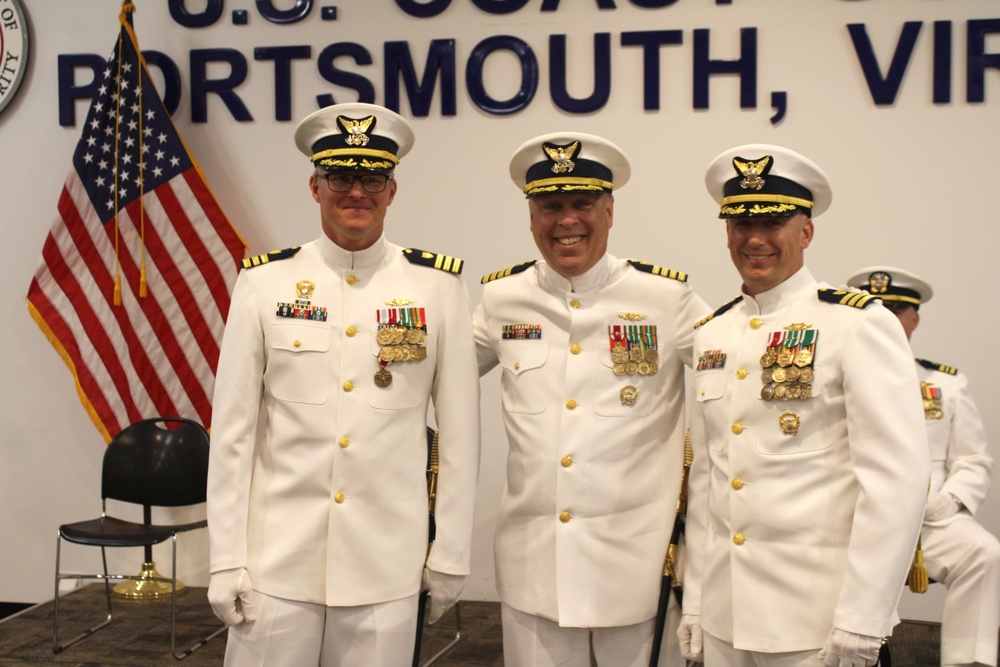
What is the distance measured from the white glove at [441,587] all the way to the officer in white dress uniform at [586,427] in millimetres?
174

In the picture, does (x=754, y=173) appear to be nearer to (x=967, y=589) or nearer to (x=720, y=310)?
(x=720, y=310)

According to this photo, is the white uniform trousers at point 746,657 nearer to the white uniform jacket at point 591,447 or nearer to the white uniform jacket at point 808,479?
the white uniform jacket at point 808,479

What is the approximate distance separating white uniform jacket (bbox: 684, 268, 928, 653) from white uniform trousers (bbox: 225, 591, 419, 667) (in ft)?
2.35

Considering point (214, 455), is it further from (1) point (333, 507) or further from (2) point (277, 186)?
(2) point (277, 186)

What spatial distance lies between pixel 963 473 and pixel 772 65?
1871mm

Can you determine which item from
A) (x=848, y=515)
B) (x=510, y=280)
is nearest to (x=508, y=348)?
(x=510, y=280)

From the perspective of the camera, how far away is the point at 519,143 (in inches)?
181

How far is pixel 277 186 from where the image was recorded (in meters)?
4.83

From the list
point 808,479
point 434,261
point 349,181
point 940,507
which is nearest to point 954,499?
point 940,507

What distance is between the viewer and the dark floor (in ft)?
12.9

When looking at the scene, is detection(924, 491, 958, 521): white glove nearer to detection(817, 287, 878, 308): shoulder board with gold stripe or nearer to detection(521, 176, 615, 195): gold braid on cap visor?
detection(817, 287, 878, 308): shoulder board with gold stripe

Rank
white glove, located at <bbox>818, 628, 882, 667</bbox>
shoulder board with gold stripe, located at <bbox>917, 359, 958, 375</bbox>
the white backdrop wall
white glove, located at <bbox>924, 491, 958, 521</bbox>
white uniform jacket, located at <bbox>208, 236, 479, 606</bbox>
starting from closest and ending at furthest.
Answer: white glove, located at <bbox>818, 628, 882, 667</bbox> < white uniform jacket, located at <bbox>208, 236, 479, 606</bbox> < white glove, located at <bbox>924, 491, 958, 521</bbox> < shoulder board with gold stripe, located at <bbox>917, 359, 958, 375</bbox> < the white backdrop wall

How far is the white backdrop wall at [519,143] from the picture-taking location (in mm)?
4367

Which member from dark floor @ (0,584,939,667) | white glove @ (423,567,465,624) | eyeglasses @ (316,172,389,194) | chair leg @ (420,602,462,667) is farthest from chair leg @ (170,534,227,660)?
eyeglasses @ (316,172,389,194)
